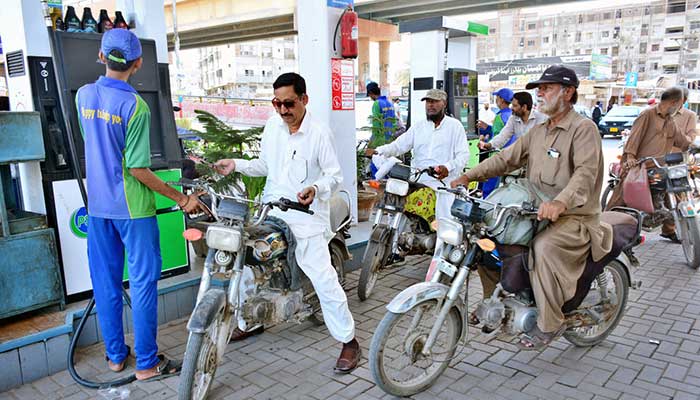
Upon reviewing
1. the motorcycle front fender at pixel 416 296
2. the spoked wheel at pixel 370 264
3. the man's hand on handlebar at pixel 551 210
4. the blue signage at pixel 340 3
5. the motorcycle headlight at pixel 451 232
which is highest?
the blue signage at pixel 340 3

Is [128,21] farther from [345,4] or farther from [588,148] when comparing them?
[588,148]

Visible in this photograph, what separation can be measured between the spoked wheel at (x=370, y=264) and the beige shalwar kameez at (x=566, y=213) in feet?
5.38

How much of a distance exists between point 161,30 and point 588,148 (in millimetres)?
3429

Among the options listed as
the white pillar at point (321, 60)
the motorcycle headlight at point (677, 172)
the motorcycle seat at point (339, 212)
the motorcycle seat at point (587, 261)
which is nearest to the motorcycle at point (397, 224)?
the motorcycle seat at point (339, 212)

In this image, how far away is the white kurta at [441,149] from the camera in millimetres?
5039

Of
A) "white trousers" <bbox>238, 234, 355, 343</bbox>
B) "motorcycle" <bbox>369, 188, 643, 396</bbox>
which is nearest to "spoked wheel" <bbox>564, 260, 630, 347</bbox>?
"motorcycle" <bbox>369, 188, 643, 396</bbox>

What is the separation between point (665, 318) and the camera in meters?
4.36

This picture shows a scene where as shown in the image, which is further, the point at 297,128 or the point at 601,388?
the point at 297,128

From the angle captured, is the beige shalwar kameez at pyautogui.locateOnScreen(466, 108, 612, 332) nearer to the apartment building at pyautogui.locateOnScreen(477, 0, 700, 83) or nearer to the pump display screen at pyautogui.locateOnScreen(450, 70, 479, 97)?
the pump display screen at pyautogui.locateOnScreen(450, 70, 479, 97)

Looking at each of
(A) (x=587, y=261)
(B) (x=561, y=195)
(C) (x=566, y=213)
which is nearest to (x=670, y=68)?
(A) (x=587, y=261)

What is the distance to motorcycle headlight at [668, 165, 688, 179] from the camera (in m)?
5.56

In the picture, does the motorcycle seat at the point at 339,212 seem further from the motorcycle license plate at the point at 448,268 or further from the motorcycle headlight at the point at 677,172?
the motorcycle headlight at the point at 677,172

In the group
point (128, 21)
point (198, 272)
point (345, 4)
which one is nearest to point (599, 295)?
point (198, 272)

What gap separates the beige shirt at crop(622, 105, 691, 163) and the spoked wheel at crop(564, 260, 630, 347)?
9.05 ft
